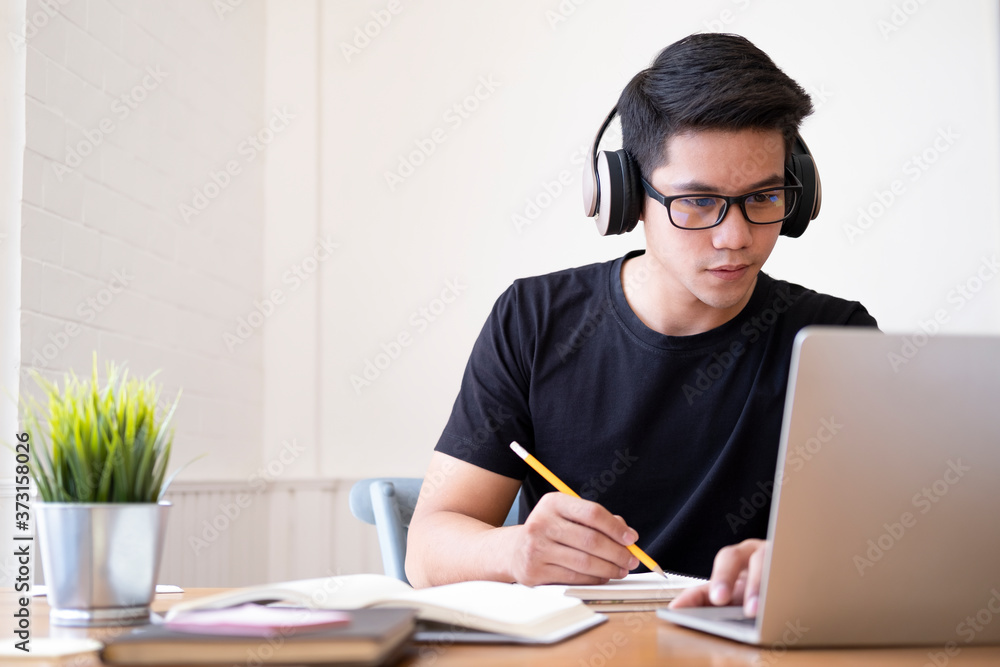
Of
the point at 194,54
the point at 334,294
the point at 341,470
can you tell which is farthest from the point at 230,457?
the point at 194,54

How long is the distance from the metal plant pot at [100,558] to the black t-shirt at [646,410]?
713 millimetres

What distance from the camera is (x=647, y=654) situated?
2.05ft

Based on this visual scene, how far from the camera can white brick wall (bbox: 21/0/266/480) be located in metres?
2.11

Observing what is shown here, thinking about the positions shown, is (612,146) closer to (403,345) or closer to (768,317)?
(403,345)

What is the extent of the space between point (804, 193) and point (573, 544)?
73 centimetres

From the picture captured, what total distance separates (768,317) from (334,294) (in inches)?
74.8

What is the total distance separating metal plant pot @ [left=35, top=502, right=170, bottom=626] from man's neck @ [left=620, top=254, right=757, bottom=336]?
0.96 meters

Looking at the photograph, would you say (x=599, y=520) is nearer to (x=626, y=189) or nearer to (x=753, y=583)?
(x=753, y=583)

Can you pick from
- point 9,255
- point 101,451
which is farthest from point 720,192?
point 9,255

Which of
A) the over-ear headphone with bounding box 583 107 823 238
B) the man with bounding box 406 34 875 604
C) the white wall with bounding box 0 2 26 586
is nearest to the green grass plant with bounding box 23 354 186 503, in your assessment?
the man with bounding box 406 34 875 604

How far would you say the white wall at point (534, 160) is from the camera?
2.80 m

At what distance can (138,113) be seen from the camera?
2.51 m

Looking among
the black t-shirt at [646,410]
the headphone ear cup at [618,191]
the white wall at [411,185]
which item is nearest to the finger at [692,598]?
the black t-shirt at [646,410]

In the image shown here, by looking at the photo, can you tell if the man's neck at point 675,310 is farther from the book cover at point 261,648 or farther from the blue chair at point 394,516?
the book cover at point 261,648
